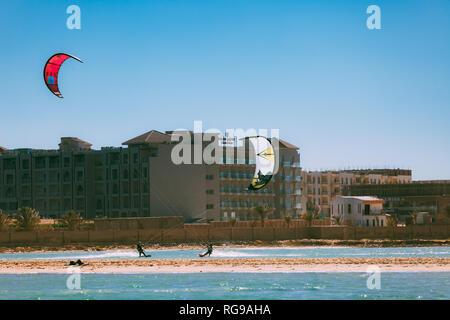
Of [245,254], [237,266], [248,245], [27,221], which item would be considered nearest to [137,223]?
[27,221]

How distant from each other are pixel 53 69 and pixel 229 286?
21.2 metres

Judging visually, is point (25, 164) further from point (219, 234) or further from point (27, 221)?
point (219, 234)

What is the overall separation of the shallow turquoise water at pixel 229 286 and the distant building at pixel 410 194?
86.2m

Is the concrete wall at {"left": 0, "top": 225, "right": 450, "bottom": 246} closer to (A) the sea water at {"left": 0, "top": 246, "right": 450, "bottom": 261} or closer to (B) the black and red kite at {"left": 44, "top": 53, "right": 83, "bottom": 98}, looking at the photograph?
(A) the sea water at {"left": 0, "top": 246, "right": 450, "bottom": 261}

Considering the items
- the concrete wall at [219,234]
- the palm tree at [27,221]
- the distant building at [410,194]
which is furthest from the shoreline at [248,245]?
the distant building at [410,194]

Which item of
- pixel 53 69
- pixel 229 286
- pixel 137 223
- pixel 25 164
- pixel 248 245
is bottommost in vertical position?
pixel 248 245

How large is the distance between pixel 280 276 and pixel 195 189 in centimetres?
6161

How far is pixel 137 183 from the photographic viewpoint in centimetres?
11194

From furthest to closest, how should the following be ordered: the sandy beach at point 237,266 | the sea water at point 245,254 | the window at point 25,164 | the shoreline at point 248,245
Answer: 1. the window at point 25,164
2. the shoreline at point 248,245
3. the sea water at point 245,254
4. the sandy beach at point 237,266

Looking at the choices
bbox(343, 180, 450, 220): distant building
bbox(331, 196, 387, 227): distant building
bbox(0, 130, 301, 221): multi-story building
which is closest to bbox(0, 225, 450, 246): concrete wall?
bbox(0, 130, 301, 221): multi-story building

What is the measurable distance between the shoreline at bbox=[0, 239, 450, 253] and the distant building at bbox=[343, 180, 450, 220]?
1538 inches

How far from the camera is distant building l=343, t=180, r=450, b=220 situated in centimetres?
13088

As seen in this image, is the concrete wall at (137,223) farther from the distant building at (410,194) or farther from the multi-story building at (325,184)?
the distant building at (410,194)

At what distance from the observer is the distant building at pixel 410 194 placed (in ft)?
429
